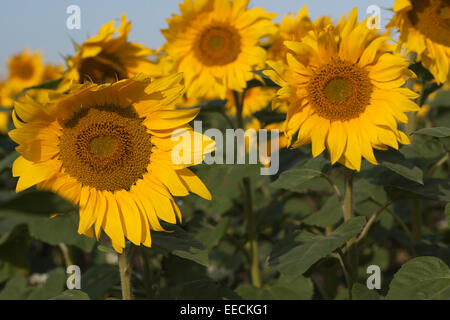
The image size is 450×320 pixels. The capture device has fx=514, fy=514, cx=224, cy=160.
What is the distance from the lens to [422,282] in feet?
6.27

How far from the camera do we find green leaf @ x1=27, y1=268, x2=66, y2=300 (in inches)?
105

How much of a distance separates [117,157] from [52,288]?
3.84ft

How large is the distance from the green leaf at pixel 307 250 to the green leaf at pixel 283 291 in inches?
24.4

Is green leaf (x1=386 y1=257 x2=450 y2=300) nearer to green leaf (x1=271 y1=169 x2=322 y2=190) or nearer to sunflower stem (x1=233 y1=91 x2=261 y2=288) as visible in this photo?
green leaf (x1=271 y1=169 x2=322 y2=190)

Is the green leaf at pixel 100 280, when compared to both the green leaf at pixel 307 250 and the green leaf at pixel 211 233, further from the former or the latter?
the green leaf at pixel 307 250

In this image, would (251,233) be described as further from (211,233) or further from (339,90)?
(339,90)

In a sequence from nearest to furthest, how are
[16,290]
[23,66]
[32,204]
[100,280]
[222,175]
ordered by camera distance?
[32,204] < [222,175] < [100,280] < [16,290] < [23,66]

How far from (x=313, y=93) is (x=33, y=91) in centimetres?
Answer: 155

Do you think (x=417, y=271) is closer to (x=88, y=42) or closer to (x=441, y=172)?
(x=88, y=42)

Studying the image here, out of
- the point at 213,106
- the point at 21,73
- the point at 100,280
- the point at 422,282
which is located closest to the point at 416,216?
the point at 422,282

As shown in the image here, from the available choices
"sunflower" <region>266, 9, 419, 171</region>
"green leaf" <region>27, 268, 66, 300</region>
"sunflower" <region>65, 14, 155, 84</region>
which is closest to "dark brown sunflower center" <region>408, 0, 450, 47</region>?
"sunflower" <region>266, 9, 419, 171</region>

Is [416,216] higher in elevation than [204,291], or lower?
higher

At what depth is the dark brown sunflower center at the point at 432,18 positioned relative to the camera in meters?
2.43
